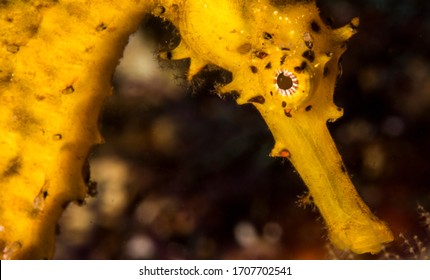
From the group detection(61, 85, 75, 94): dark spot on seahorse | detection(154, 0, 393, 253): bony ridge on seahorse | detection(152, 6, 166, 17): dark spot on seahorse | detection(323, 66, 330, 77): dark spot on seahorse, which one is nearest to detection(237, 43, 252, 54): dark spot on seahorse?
detection(154, 0, 393, 253): bony ridge on seahorse

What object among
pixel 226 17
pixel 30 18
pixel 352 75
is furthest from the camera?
pixel 352 75

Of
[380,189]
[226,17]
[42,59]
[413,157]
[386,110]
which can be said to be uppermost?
[226,17]

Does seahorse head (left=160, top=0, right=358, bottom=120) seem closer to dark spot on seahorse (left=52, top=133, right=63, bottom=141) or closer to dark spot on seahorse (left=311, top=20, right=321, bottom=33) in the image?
dark spot on seahorse (left=311, top=20, right=321, bottom=33)

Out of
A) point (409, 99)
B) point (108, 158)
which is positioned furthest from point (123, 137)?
point (409, 99)

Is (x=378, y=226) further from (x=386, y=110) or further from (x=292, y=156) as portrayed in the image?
(x=386, y=110)

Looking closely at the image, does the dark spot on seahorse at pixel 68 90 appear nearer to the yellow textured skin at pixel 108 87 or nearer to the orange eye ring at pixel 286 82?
the yellow textured skin at pixel 108 87

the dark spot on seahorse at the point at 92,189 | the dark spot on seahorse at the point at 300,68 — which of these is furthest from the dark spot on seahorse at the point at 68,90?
the dark spot on seahorse at the point at 300,68
